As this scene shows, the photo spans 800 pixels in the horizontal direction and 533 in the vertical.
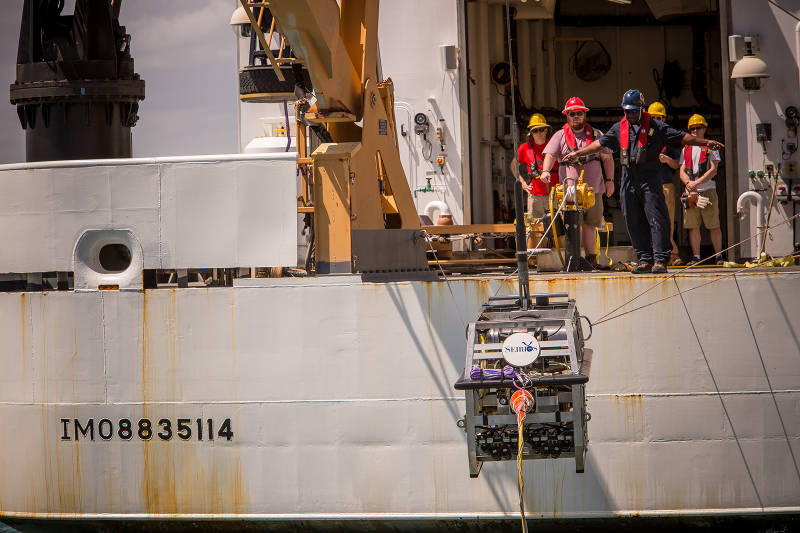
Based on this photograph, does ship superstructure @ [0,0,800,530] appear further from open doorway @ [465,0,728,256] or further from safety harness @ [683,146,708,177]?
open doorway @ [465,0,728,256]

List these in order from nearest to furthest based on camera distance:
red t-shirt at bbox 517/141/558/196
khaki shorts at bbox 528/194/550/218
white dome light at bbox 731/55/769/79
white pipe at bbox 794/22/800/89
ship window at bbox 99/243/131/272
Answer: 1. ship window at bbox 99/243/131/272
2. khaki shorts at bbox 528/194/550/218
3. red t-shirt at bbox 517/141/558/196
4. white pipe at bbox 794/22/800/89
5. white dome light at bbox 731/55/769/79

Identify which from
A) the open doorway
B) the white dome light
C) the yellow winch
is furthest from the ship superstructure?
the open doorway

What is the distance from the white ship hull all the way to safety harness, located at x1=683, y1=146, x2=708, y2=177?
141 inches

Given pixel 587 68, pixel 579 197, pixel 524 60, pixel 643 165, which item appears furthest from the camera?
pixel 587 68

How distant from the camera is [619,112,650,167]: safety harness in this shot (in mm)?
10281

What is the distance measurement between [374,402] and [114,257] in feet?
9.83

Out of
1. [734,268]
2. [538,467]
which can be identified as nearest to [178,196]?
[538,467]

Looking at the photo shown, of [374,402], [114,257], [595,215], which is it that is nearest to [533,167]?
[595,215]

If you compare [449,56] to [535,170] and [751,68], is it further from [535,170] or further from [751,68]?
[751,68]

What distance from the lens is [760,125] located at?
45.8 ft

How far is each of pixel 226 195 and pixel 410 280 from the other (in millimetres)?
1960

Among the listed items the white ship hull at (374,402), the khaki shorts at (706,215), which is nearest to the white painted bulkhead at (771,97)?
the khaki shorts at (706,215)

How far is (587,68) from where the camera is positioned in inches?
793

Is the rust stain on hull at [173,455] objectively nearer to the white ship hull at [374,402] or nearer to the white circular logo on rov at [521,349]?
the white ship hull at [374,402]
